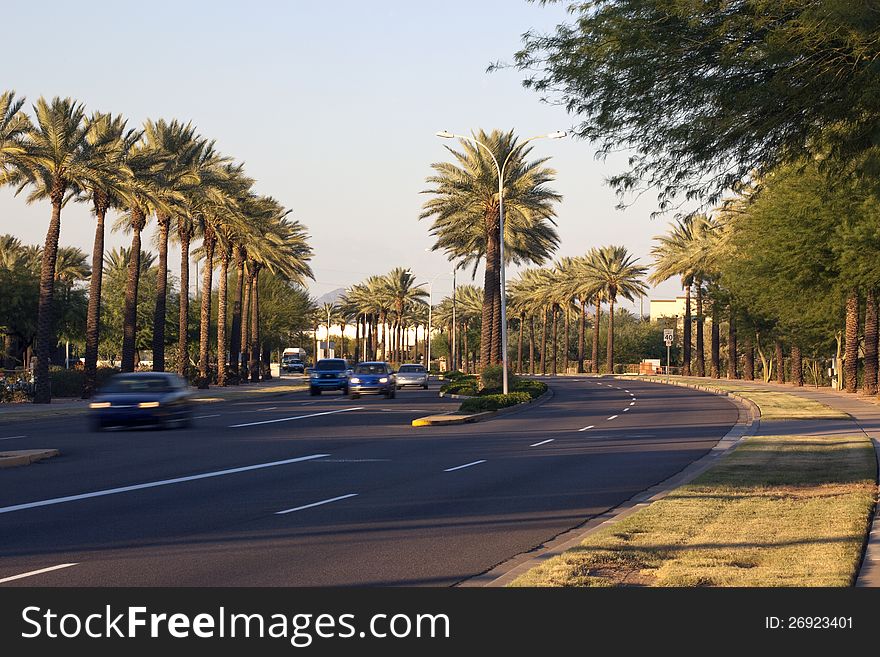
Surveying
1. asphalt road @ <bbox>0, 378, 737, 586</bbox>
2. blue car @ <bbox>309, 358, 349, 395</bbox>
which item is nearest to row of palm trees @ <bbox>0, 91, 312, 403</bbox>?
blue car @ <bbox>309, 358, 349, 395</bbox>

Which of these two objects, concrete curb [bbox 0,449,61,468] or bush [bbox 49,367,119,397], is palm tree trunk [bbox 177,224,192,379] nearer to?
bush [bbox 49,367,119,397]

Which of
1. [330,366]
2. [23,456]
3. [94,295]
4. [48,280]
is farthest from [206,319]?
[23,456]

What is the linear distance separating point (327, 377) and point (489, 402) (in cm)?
2166

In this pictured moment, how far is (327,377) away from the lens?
63062 millimetres

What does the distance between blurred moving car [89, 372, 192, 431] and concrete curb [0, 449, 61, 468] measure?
23.6ft

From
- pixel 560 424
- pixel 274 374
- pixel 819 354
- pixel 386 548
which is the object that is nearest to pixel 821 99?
pixel 386 548

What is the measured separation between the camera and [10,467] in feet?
72.4

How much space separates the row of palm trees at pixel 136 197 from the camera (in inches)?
1938

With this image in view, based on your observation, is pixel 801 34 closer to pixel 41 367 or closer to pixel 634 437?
pixel 634 437

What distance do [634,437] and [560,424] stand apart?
18.6 feet

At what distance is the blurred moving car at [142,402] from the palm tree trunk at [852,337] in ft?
92.8

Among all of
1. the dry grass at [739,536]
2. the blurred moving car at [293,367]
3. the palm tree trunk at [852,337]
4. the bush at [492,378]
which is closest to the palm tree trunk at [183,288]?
the bush at [492,378]

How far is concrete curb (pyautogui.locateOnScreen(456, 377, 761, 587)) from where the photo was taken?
10.8 metres

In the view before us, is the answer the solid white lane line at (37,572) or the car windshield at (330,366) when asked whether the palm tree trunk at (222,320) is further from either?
the solid white lane line at (37,572)
